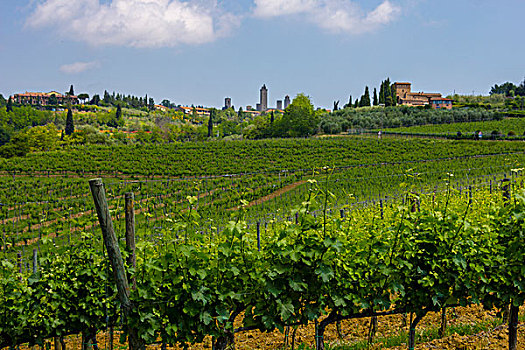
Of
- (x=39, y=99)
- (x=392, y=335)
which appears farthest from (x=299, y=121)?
(x=39, y=99)

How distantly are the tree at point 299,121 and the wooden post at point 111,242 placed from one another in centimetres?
6482

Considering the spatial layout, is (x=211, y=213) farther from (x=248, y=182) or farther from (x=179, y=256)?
(x=179, y=256)

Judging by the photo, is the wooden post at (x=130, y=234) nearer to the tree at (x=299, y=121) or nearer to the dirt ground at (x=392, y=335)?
the dirt ground at (x=392, y=335)

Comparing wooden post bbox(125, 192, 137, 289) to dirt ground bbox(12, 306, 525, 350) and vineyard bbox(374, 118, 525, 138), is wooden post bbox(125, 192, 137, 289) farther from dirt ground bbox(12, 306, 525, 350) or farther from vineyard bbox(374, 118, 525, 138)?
vineyard bbox(374, 118, 525, 138)

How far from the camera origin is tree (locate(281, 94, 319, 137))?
67938 mm

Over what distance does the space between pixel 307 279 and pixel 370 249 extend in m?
0.69

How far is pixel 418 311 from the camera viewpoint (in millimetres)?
4305

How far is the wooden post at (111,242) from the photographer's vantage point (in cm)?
351

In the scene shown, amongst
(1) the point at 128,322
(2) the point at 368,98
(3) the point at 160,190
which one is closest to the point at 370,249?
(1) the point at 128,322

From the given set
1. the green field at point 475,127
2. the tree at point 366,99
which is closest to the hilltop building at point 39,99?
the tree at point 366,99

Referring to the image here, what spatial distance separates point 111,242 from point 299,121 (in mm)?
65668

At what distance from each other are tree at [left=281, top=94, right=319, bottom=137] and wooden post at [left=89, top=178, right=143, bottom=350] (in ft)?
213

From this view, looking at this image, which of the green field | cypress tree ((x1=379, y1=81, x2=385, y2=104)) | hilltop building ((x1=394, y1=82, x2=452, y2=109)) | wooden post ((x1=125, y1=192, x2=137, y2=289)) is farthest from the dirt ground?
hilltop building ((x1=394, y1=82, x2=452, y2=109))

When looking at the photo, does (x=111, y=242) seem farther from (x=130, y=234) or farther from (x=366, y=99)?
(x=366, y=99)
